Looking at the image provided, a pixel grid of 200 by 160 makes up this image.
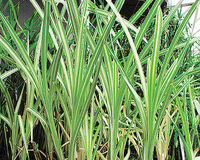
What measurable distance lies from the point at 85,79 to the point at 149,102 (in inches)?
4.8

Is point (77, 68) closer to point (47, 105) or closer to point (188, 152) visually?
point (47, 105)

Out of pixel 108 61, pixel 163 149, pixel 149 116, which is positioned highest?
pixel 108 61

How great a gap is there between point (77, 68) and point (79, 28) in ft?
0.23

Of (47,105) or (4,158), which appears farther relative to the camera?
(4,158)

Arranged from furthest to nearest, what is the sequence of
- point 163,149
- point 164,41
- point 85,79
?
point 164,41 < point 163,149 < point 85,79

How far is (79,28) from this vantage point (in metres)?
0.30

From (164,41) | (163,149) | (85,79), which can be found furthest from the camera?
(164,41)

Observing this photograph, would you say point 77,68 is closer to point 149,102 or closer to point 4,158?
point 149,102

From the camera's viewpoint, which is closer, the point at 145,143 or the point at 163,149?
the point at 145,143

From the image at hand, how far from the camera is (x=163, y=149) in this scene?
42 cm

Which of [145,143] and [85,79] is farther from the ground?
[85,79]

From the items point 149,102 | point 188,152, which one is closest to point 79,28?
point 149,102

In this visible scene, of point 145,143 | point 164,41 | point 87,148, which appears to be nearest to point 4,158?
point 87,148

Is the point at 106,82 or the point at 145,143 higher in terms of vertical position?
the point at 106,82
